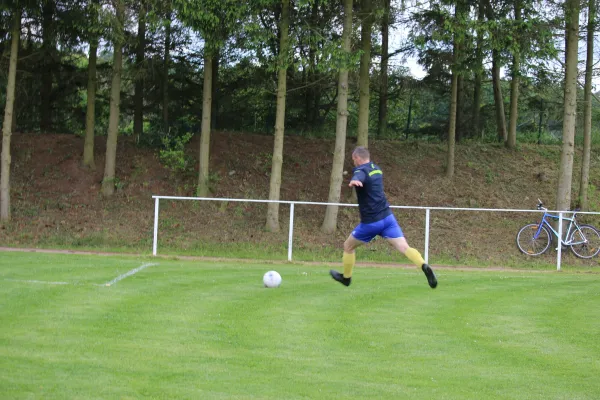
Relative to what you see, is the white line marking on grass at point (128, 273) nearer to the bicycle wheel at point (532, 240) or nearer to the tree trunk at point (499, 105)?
the bicycle wheel at point (532, 240)

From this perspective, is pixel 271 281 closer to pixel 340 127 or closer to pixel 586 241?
pixel 340 127

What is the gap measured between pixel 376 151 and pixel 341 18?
8.00m

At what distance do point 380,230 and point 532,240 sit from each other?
38.5 feet

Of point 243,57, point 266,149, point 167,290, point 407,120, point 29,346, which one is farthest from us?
point 407,120

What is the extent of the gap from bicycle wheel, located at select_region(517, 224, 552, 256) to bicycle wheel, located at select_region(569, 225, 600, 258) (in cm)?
70

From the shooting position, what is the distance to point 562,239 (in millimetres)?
20578

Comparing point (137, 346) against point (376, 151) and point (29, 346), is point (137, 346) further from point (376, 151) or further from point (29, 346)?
point (376, 151)

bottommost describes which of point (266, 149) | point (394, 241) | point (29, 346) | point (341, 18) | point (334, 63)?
point (29, 346)

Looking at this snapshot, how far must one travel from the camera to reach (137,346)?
7836mm

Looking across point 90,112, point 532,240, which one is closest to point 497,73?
point 532,240

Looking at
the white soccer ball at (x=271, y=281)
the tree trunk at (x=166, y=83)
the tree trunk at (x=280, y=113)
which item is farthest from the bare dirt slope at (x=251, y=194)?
the white soccer ball at (x=271, y=281)

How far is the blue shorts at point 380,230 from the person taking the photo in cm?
1045

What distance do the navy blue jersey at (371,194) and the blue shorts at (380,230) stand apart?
60 millimetres

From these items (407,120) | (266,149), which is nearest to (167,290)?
(266,149)
